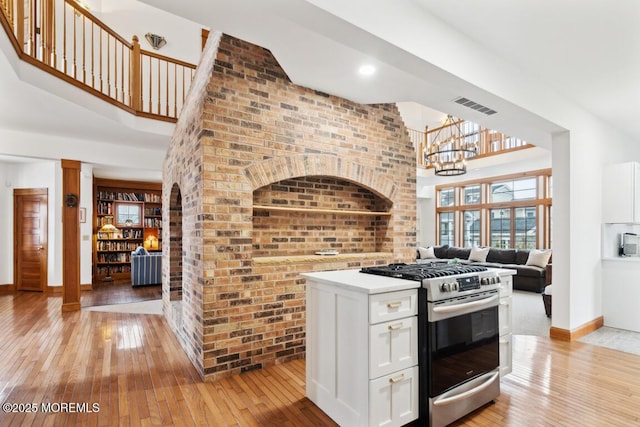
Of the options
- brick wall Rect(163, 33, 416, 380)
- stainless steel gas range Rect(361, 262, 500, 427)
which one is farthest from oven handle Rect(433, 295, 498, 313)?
brick wall Rect(163, 33, 416, 380)

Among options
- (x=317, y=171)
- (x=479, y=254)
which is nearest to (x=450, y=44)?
(x=317, y=171)

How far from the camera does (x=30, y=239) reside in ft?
22.8

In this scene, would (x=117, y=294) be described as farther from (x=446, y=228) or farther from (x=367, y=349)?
(x=446, y=228)

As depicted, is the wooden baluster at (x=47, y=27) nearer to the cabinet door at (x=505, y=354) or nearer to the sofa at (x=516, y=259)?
the cabinet door at (x=505, y=354)

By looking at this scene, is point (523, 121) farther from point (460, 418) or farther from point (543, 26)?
point (460, 418)

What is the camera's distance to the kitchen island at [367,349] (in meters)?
1.94

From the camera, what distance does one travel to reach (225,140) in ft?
9.82

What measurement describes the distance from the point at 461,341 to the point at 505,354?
31.4 inches

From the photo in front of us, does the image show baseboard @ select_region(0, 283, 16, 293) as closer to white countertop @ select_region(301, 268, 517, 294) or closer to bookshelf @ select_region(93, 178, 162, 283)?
bookshelf @ select_region(93, 178, 162, 283)

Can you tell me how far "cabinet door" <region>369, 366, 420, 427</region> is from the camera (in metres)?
1.93

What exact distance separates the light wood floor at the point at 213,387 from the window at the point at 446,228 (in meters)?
7.67

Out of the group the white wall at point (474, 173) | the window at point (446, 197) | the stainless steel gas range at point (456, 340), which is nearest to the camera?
the stainless steel gas range at point (456, 340)

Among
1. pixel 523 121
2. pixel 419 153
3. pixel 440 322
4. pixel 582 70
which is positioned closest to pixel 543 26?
pixel 582 70

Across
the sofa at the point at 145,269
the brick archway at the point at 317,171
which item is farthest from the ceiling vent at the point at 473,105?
the sofa at the point at 145,269
